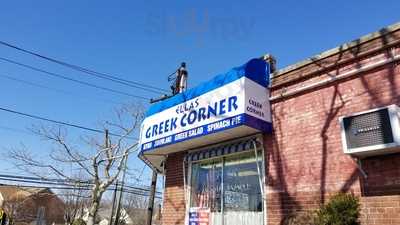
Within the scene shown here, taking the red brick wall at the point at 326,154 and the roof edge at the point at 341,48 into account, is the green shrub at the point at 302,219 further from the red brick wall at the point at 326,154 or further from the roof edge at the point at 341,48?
the roof edge at the point at 341,48

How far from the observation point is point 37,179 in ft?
75.7

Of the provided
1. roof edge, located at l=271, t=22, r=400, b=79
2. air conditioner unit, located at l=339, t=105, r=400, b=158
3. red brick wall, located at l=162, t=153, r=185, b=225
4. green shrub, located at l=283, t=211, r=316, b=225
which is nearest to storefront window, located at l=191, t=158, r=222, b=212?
red brick wall, located at l=162, t=153, r=185, b=225

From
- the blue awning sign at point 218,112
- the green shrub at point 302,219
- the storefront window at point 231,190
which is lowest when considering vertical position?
the green shrub at point 302,219

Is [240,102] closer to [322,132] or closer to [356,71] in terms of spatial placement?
[322,132]

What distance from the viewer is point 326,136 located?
6.49m

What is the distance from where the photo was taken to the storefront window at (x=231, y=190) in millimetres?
7504

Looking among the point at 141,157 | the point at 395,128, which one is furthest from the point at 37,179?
the point at 395,128

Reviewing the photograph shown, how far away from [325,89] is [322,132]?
2.88 ft

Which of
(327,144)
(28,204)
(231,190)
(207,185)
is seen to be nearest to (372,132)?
(327,144)

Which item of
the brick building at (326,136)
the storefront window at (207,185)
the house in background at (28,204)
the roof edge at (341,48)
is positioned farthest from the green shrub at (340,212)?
the house in background at (28,204)

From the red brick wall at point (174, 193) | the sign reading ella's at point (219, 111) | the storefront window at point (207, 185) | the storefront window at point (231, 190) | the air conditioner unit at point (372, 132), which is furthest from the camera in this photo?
the red brick wall at point (174, 193)

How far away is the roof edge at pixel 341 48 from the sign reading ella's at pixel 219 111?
1.86ft

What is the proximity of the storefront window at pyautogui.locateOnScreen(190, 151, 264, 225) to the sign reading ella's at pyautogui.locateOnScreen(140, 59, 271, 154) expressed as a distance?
65 centimetres

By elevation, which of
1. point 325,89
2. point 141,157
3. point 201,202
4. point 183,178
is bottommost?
point 201,202
